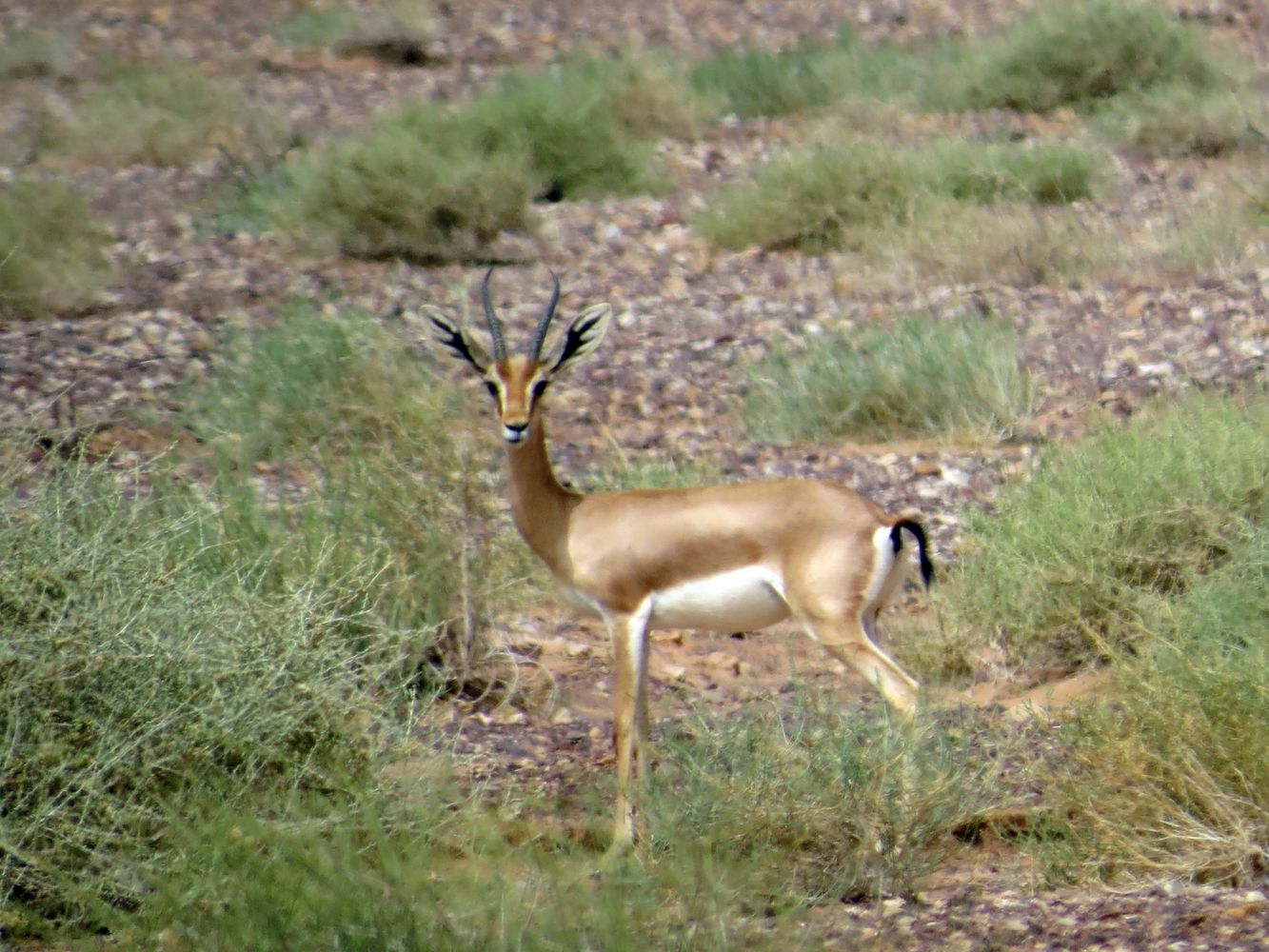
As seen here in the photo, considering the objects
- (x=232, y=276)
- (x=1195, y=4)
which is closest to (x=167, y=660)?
(x=232, y=276)

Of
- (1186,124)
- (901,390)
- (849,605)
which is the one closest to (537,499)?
(849,605)

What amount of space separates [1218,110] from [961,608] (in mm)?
9752

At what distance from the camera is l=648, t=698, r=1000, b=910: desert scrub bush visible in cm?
423

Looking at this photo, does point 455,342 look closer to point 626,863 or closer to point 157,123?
point 626,863

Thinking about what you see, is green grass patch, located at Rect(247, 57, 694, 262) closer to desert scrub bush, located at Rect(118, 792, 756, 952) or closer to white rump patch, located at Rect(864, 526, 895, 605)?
white rump patch, located at Rect(864, 526, 895, 605)

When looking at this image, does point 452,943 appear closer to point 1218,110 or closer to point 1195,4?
point 1218,110

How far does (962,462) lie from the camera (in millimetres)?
7957

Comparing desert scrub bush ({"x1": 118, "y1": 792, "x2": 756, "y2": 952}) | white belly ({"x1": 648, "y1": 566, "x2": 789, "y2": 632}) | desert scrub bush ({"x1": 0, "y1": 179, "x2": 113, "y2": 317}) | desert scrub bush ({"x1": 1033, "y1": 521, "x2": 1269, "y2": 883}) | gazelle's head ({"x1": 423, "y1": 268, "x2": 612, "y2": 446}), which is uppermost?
desert scrub bush ({"x1": 0, "y1": 179, "x2": 113, "y2": 317})

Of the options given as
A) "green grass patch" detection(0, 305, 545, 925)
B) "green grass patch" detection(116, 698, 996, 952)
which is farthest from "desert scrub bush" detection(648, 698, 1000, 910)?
"green grass patch" detection(0, 305, 545, 925)

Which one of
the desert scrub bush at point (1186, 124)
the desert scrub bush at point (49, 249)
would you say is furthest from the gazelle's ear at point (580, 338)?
the desert scrub bush at point (1186, 124)

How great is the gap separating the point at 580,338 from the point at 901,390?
369 centimetres

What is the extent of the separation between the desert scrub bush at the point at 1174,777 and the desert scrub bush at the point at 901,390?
3.89 metres

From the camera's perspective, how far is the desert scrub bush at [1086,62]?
16969 millimetres

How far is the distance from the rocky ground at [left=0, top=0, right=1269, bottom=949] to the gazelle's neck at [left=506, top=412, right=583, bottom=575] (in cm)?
63
